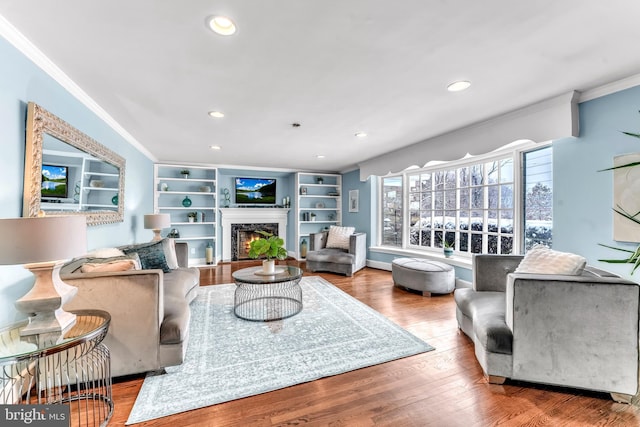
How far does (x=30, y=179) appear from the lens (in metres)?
1.70

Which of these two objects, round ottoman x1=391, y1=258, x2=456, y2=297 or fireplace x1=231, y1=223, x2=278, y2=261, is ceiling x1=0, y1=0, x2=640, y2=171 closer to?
round ottoman x1=391, y1=258, x2=456, y2=297

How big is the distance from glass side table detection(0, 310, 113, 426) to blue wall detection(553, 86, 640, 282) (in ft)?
12.4

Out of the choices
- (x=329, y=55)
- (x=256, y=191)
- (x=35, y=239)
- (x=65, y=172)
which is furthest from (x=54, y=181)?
(x=256, y=191)

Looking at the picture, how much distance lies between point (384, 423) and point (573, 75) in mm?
2893

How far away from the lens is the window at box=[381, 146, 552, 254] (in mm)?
3148

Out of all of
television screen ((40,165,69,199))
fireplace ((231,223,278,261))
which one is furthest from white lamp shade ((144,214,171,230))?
fireplace ((231,223,278,261))

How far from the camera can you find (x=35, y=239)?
124cm

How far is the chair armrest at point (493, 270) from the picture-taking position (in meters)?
2.51

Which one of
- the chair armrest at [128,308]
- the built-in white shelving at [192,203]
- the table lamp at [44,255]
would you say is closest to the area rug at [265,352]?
the chair armrest at [128,308]

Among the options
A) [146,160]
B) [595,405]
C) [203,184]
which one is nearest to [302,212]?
[203,184]

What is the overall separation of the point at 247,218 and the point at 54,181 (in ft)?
14.6

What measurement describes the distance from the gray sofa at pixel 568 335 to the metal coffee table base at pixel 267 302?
6.45ft

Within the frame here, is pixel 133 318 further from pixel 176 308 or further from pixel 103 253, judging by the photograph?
pixel 103 253

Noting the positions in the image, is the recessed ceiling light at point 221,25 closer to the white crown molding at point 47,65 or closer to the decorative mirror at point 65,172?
the white crown molding at point 47,65
